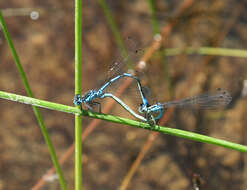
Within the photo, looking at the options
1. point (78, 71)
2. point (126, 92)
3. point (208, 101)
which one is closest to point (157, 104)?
point (208, 101)

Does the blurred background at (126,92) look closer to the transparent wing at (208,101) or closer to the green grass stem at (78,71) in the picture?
the transparent wing at (208,101)

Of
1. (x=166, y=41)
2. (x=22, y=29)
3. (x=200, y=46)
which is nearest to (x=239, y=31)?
(x=200, y=46)

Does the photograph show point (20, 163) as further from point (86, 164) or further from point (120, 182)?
point (120, 182)

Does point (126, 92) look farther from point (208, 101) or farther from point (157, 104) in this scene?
point (208, 101)

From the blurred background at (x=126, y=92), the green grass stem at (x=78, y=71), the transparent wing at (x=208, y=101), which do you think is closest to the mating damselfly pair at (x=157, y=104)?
the transparent wing at (x=208, y=101)

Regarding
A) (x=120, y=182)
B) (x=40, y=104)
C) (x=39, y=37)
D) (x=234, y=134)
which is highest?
(x=39, y=37)

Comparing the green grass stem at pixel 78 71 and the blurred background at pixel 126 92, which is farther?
the blurred background at pixel 126 92

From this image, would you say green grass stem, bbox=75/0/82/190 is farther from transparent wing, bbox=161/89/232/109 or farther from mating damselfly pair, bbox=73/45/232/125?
transparent wing, bbox=161/89/232/109
